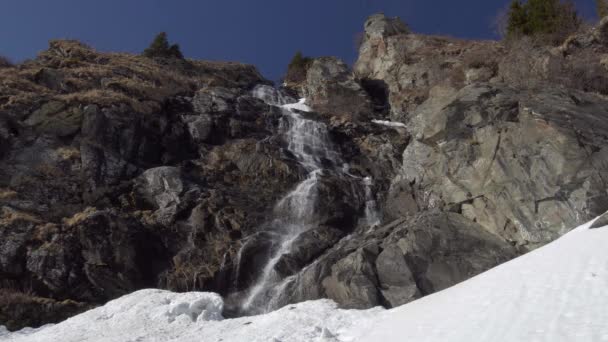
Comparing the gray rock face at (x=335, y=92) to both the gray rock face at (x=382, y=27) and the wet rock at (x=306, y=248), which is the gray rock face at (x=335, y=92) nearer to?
the gray rock face at (x=382, y=27)

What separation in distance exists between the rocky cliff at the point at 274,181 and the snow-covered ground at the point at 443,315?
1814 millimetres

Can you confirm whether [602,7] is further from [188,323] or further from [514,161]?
[188,323]

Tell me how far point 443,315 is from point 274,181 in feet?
48.3

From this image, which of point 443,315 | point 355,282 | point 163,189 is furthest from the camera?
point 163,189

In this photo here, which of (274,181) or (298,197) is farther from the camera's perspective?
(274,181)

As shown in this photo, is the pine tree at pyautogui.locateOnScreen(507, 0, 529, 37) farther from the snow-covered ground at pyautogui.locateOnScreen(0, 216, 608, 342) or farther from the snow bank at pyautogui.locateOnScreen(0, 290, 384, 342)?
the snow bank at pyautogui.locateOnScreen(0, 290, 384, 342)

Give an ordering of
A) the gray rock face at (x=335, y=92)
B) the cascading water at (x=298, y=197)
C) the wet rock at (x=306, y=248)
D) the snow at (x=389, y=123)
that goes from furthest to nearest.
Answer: the gray rock face at (x=335, y=92)
the snow at (x=389, y=123)
the wet rock at (x=306, y=248)
the cascading water at (x=298, y=197)

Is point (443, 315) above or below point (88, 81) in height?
below

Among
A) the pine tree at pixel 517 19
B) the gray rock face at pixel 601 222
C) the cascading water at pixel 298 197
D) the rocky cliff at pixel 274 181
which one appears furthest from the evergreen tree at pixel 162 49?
the gray rock face at pixel 601 222

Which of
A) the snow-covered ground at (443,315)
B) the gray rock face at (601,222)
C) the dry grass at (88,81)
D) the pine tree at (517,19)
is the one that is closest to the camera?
the snow-covered ground at (443,315)

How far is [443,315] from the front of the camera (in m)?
9.88

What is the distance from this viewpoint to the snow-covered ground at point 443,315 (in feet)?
25.7

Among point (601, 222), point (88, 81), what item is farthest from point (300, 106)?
point (601, 222)

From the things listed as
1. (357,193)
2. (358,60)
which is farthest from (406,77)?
(357,193)
